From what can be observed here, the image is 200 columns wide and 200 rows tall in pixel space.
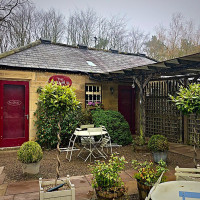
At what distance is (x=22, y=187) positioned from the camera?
387cm

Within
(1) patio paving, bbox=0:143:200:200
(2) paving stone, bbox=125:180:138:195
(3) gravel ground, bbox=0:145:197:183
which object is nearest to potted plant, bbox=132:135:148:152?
(3) gravel ground, bbox=0:145:197:183

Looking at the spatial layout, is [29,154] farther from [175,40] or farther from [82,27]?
[175,40]

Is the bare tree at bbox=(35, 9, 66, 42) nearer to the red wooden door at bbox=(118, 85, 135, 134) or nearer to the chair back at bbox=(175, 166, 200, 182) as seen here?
the red wooden door at bbox=(118, 85, 135, 134)

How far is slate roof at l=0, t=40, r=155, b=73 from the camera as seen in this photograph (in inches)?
303

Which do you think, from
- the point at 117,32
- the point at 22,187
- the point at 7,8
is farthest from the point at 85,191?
the point at 117,32

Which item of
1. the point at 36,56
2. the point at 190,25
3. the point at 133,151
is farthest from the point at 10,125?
the point at 190,25

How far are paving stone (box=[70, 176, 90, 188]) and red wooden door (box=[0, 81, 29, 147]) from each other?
154 inches

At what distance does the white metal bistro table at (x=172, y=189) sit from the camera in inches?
79.0

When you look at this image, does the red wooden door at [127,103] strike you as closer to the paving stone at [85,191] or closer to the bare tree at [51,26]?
the paving stone at [85,191]

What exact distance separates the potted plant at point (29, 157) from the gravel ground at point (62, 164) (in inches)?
6.5

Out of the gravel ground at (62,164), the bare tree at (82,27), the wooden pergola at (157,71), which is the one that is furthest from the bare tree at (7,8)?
the bare tree at (82,27)

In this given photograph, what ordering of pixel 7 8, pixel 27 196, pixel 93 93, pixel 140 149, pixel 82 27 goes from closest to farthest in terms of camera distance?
pixel 27 196 → pixel 140 149 → pixel 93 93 → pixel 7 8 → pixel 82 27

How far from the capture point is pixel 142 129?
7.13m

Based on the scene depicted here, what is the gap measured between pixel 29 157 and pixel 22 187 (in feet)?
2.38
